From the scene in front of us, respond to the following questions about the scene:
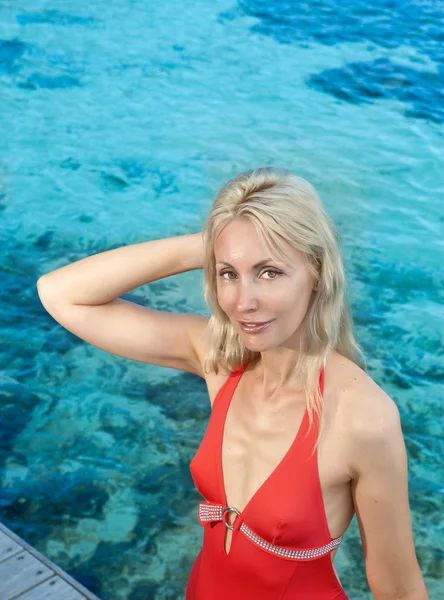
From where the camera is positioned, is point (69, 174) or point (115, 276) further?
point (69, 174)

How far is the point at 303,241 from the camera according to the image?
2039 millimetres

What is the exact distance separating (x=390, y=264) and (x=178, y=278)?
1943 mm

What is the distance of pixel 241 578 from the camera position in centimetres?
230

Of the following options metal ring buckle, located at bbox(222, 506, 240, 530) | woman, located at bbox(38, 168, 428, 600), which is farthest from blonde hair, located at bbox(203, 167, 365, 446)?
metal ring buckle, located at bbox(222, 506, 240, 530)

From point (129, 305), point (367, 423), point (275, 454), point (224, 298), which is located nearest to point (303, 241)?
point (224, 298)

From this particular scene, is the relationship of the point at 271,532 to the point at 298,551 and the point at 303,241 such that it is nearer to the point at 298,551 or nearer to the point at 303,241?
→ the point at 298,551

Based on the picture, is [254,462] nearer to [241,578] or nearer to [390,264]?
[241,578]

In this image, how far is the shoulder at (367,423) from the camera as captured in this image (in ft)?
6.55

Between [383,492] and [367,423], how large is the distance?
176mm

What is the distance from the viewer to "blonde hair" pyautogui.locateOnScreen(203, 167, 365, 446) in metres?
2.03

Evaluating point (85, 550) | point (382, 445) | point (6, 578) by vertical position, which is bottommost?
point (85, 550)

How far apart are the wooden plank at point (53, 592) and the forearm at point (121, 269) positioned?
4.42ft

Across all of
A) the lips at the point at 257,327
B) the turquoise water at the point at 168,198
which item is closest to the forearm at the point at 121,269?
the lips at the point at 257,327

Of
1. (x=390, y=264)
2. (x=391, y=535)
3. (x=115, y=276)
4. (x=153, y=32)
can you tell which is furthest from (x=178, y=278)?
(x=153, y=32)
